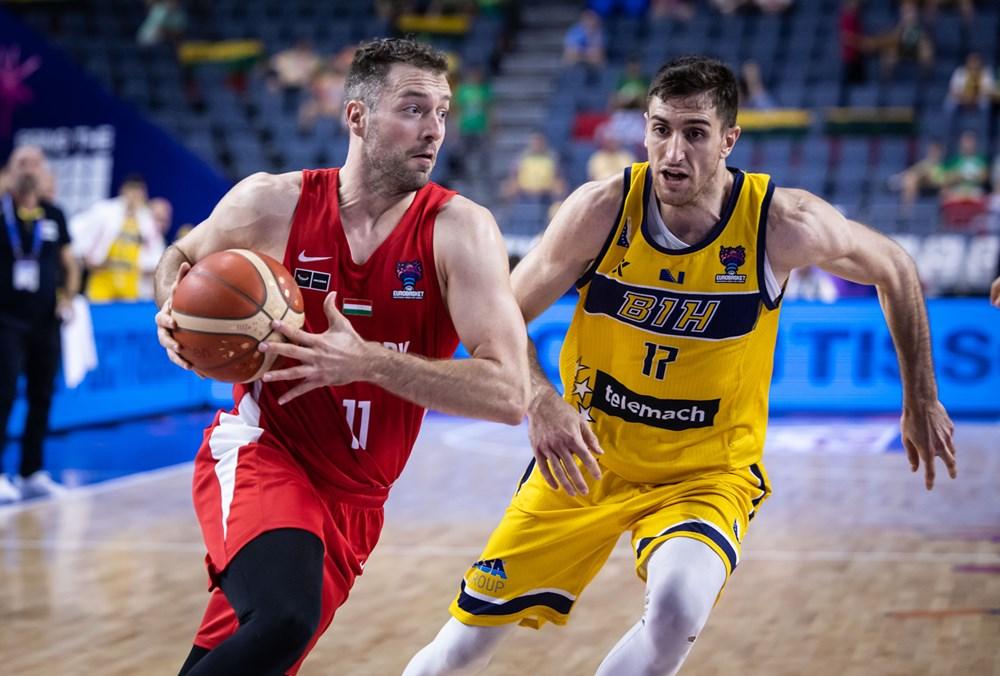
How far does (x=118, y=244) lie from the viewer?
41.0 ft

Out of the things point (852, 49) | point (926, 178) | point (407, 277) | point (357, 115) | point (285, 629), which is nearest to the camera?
point (285, 629)

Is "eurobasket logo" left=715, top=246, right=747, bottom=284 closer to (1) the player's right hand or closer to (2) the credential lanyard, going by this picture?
(1) the player's right hand

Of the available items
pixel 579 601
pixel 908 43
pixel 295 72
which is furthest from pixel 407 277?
pixel 295 72

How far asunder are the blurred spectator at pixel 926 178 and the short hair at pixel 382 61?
36.1ft

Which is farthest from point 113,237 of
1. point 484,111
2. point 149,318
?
point 484,111

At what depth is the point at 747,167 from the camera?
48.5 feet

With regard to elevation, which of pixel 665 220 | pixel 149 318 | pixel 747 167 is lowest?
pixel 149 318

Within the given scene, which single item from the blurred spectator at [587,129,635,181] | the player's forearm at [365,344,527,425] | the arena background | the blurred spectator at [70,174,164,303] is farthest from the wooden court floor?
the blurred spectator at [587,129,635,181]

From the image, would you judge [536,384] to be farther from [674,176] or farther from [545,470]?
[674,176]

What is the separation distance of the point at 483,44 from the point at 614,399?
49.0 feet

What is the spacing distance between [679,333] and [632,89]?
12.0 m

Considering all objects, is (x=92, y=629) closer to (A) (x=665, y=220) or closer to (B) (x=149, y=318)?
(A) (x=665, y=220)

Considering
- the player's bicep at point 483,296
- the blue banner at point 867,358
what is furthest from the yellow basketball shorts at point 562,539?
the blue banner at point 867,358

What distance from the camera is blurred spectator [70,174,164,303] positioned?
1236 cm
